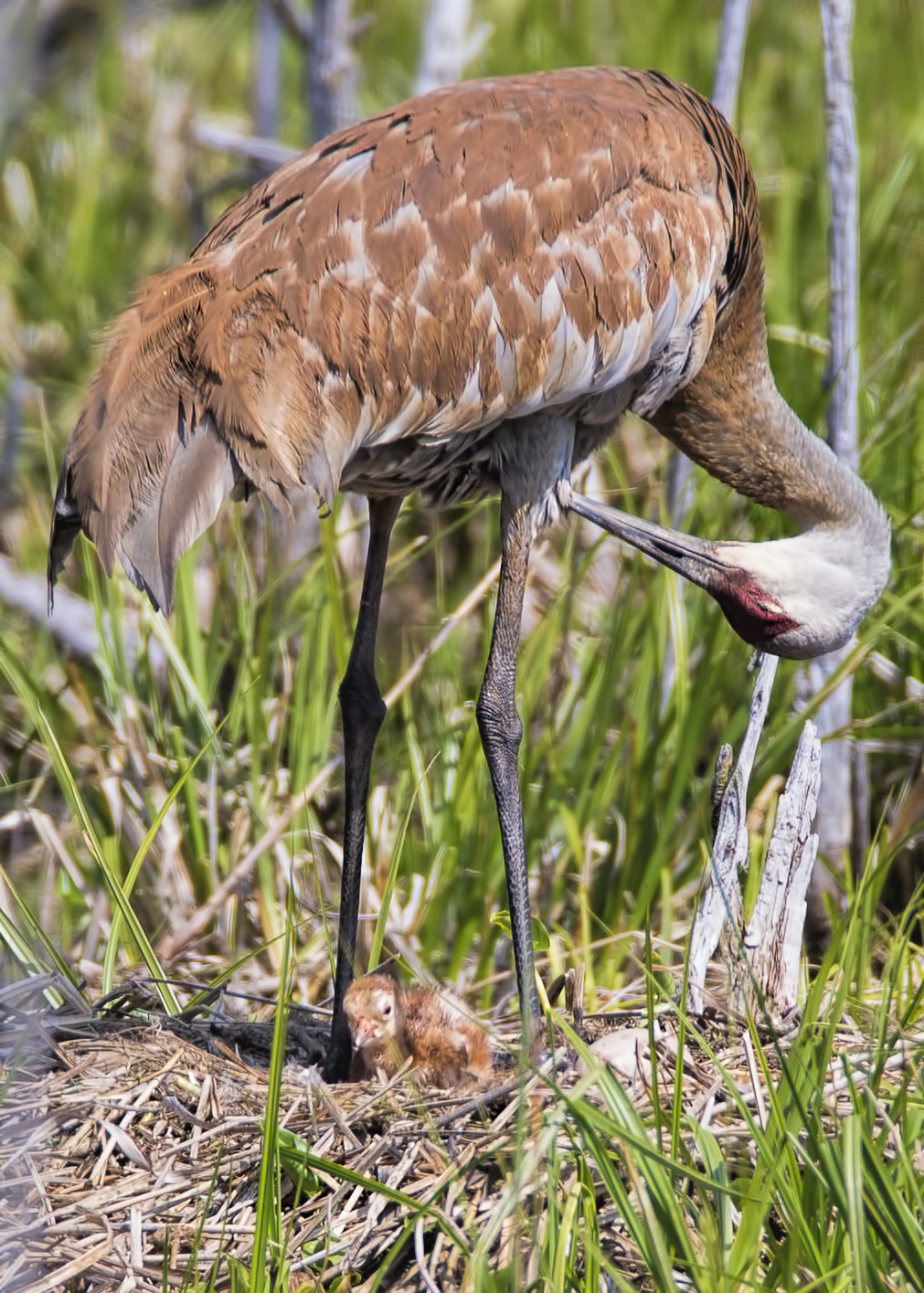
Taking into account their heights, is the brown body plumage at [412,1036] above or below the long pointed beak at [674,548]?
below

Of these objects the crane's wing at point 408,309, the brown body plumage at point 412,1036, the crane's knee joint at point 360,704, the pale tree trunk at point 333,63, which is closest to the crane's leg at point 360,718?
the crane's knee joint at point 360,704

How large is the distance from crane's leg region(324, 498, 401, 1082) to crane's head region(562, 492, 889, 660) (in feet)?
1.81

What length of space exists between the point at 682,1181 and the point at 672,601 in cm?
171

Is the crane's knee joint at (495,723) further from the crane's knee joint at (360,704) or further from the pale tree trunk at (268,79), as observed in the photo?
the pale tree trunk at (268,79)

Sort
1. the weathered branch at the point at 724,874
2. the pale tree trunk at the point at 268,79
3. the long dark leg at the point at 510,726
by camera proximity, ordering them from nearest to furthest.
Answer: the weathered branch at the point at 724,874
the long dark leg at the point at 510,726
the pale tree trunk at the point at 268,79

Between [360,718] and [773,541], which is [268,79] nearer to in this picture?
[360,718]

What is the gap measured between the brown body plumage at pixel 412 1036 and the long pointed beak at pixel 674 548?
1.03 m

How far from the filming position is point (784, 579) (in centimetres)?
334

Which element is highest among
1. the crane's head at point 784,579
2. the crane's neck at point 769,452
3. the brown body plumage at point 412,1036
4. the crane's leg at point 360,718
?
the crane's neck at point 769,452

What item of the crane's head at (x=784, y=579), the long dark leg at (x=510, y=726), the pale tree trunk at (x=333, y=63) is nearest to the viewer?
the long dark leg at (x=510, y=726)

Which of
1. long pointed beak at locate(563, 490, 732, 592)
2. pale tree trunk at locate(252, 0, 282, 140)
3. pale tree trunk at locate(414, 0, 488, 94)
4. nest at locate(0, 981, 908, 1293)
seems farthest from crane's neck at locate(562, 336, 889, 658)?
pale tree trunk at locate(252, 0, 282, 140)

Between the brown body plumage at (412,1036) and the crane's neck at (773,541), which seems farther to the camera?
the crane's neck at (773,541)

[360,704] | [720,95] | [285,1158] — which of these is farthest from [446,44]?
[285,1158]

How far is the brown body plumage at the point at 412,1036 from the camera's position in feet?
9.95
